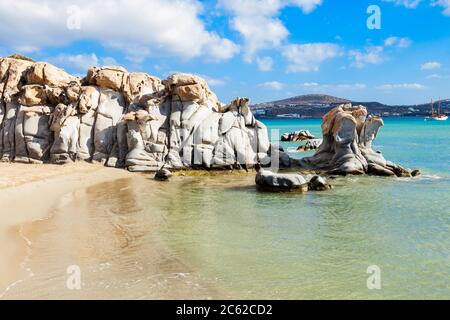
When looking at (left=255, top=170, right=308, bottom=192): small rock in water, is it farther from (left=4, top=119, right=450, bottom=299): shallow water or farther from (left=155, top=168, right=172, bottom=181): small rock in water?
(left=155, top=168, right=172, bottom=181): small rock in water

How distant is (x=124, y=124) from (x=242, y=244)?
18.7m

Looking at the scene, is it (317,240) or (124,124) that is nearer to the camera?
(317,240)

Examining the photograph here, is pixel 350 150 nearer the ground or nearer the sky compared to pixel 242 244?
nearer the sky

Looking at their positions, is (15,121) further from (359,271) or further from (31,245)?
(359,271)

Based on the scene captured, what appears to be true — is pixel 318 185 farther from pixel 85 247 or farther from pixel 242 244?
pixel 85 247

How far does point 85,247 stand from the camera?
1210cm

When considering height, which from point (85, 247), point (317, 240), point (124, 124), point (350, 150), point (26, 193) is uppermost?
point (124, 124)

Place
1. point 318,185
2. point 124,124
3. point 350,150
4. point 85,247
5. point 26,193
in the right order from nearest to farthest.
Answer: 1. point 85,247
2. point 26,193
3. point 318,185
4. point 350,150
5. point 124,124

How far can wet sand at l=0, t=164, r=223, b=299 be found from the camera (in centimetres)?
929

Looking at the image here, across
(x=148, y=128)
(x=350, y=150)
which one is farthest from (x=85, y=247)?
(x=350, y=150)

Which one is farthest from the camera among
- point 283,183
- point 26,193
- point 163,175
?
point 163,175

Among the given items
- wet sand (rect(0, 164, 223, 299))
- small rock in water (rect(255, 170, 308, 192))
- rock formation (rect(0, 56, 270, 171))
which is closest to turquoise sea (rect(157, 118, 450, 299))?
small rock in water (rect(255, 170, 308, 192))
